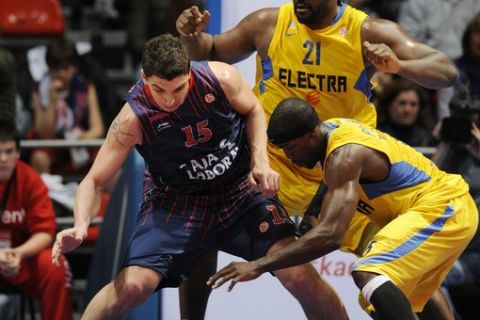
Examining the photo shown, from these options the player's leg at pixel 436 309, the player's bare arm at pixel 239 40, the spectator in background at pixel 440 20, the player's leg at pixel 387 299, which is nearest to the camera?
the player's leg at pixel 387 299

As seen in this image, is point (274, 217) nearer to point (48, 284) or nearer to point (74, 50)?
point (48, 284)

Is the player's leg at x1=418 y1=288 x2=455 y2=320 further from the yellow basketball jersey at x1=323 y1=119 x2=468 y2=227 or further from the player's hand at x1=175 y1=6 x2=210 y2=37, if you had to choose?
the player's hand at x1=175 y1=6 x2=210 y2=37

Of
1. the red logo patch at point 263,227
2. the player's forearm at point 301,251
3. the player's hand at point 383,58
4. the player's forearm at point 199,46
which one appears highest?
the player's hand at point 383,58

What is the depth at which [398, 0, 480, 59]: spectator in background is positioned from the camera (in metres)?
9.31

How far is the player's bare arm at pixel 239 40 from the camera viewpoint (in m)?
6.45

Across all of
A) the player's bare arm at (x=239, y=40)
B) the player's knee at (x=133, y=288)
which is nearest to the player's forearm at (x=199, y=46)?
the player's bare arm at (x=239, y=40)

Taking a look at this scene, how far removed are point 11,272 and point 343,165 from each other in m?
2.68

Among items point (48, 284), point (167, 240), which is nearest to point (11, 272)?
point (48, 284)

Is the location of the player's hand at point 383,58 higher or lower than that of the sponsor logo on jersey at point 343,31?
higher

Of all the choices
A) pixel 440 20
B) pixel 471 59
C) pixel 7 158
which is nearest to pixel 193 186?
pixel 7 158

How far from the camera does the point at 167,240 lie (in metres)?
5.76

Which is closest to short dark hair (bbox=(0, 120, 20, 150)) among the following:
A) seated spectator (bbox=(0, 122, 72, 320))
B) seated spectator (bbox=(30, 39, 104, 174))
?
seated spectator (bbox=(0, 122, 72, 320))

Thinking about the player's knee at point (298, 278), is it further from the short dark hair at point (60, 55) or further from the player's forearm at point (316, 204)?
the short dark hair at point (60, 55)

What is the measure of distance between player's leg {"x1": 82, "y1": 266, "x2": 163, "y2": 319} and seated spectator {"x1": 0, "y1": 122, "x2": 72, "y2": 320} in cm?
182
